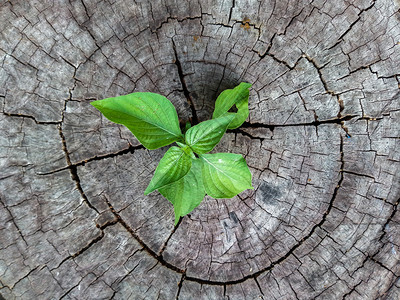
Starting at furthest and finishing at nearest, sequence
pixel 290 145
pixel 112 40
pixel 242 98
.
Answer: pixel 290 145 < pixel 112 40 < pixel 242 98

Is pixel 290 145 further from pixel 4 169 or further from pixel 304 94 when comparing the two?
pixel 4 169

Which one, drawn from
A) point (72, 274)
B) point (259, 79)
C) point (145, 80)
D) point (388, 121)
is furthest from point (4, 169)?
point (388, 121)

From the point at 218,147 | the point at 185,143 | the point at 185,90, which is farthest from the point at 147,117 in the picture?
the point at 218,147

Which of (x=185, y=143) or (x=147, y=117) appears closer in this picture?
(x=147, y=117)

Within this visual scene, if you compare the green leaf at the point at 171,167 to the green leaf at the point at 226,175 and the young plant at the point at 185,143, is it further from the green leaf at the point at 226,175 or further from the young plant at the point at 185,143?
the green leaf at the point at 226,175

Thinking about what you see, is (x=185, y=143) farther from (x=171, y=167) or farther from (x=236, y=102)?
(x=236, y=102)
